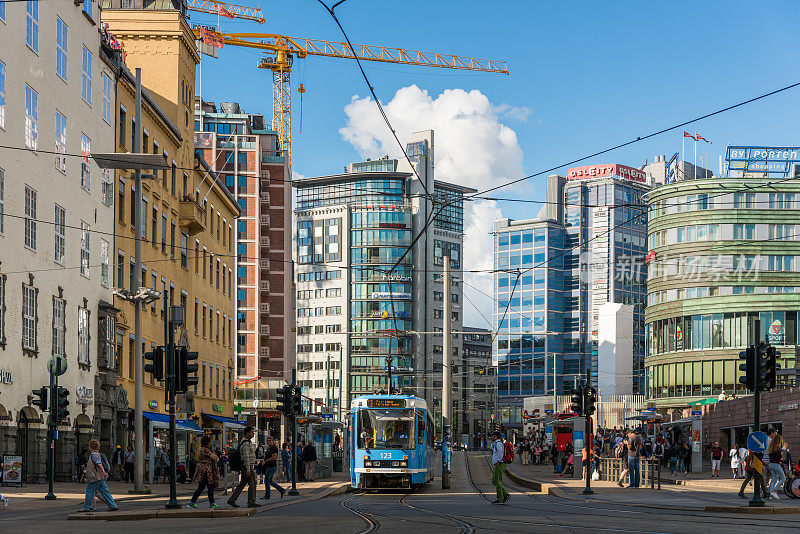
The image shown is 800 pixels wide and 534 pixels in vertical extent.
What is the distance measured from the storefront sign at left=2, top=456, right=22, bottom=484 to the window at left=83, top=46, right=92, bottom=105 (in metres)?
15.0

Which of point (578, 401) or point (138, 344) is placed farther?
point (138, 344)

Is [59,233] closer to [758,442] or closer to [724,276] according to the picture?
[758,442]

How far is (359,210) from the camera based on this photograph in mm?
177250

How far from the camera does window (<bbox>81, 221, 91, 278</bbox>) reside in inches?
1720

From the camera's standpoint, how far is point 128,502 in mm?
29906

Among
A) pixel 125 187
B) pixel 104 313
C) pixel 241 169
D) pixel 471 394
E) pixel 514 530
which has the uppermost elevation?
pixel 241 169

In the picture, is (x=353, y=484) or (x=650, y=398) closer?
(x=353, y=484)

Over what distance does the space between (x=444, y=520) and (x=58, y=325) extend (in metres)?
23.1

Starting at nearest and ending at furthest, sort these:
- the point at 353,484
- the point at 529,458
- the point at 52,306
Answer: the point at 353,484
the point at 52,306
the point at 529,458

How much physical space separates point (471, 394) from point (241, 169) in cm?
7926

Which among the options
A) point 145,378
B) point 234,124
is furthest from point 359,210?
point 145,378

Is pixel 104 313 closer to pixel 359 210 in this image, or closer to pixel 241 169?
pixel 241 169

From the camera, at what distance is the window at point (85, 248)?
43.7 m

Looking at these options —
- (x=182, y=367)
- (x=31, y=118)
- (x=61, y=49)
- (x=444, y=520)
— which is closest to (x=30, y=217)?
(x=31, y=118)
